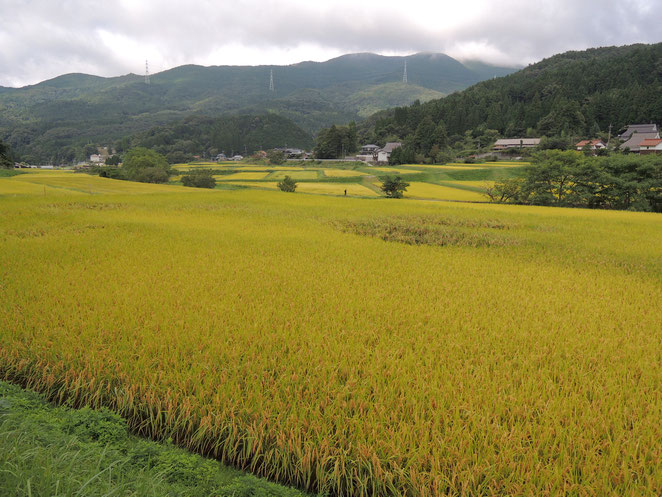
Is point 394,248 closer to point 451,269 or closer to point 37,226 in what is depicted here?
point 451,269

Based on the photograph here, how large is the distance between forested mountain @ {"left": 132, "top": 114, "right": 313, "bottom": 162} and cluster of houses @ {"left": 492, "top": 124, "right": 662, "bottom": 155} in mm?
65795

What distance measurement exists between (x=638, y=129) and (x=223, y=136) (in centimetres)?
9987

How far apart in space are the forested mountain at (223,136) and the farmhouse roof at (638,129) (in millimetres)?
82483

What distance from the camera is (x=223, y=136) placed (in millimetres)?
107688

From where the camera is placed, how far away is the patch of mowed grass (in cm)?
188

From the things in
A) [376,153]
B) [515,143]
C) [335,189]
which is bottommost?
[335,189]

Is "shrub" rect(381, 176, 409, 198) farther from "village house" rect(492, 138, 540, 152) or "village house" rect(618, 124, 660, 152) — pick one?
"village house" rect(618, 124, 660, 152)

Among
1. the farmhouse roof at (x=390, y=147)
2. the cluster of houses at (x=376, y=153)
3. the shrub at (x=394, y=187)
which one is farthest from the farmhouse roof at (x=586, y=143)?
the shrub at (x=394, y=187)

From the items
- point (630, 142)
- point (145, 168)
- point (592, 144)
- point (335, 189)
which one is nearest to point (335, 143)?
point (335, 189)

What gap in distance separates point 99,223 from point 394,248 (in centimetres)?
1082

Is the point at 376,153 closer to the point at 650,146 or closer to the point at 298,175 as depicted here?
the point at 298,175

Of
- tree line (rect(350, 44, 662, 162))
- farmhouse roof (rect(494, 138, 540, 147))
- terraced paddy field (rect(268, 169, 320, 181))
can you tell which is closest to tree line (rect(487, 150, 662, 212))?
terraced paddy field (rect(268, 169, 320, 181))

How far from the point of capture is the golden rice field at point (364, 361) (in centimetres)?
258

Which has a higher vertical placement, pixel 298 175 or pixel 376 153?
pixel 376 153
